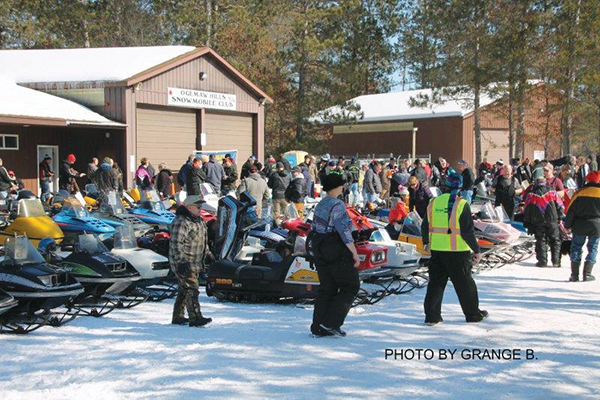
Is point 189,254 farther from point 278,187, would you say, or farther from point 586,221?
point 278,187

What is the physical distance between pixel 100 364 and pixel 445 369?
9.54 feet

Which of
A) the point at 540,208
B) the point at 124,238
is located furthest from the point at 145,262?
the point at 540,208

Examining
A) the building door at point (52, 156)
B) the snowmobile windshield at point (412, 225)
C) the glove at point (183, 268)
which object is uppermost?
the building door at point (52, 156)

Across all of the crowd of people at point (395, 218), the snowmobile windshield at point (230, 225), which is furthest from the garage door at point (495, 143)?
the snowmobile windshield at point (230, 225)

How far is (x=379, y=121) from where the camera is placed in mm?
43281

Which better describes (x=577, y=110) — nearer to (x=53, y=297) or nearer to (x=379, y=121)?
(x=379, y=121)

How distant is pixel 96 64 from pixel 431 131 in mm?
22212

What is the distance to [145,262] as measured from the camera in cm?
861

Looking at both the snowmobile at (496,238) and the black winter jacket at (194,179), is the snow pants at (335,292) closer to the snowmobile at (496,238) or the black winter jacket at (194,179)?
the snowmobile at (496,238)

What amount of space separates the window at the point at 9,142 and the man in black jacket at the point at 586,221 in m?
17.3

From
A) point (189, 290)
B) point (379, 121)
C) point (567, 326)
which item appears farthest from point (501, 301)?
point (379, 121)

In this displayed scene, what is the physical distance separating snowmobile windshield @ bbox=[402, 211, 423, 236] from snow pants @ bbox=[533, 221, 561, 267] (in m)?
2.17

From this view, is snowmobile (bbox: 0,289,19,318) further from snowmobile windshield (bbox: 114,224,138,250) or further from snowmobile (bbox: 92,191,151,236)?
snowmobile (bbox: 92,191,151,236)

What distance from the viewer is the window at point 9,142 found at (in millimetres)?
21578
